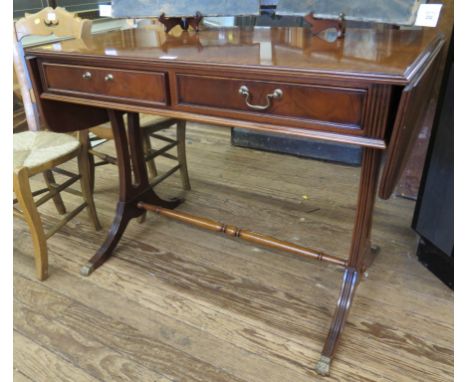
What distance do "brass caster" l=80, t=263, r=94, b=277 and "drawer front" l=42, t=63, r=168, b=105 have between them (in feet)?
2.45

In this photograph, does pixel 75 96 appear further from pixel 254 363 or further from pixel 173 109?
pixel 254 363

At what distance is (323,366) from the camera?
127cm

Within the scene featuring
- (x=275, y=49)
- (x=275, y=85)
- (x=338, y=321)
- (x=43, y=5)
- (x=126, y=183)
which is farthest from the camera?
(x=43, y=5)

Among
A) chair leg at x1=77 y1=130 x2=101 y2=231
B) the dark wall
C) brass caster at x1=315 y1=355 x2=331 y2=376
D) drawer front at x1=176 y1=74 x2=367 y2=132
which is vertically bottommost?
brass caster at x1=315 y1=355 x2=331 y2=376

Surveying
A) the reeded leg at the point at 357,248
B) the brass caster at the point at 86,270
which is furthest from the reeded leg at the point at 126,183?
the reeded leg at the point at 357,248

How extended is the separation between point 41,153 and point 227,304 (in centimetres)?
97

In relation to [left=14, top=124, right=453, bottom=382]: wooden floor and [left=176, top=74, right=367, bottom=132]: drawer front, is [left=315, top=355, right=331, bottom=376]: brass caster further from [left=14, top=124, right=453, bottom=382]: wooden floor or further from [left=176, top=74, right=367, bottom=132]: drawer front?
[left=176, top=74, right=367, bottom=132]: drawer front

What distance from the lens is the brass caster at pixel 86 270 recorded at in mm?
1701

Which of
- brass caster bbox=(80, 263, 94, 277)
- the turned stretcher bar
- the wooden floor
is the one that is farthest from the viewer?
brass caster bbox=(80, 263, 94, 277)

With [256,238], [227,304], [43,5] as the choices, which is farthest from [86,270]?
[43,5]

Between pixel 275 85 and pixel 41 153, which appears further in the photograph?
pixel 41 153

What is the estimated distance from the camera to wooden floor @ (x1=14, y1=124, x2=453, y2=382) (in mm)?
1305

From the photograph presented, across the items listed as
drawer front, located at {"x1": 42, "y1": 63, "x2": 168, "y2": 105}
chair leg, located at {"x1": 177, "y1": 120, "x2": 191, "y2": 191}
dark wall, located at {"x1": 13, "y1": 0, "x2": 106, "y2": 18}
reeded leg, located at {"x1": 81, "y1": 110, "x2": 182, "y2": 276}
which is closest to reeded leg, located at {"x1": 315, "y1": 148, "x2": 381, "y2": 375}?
drawer front, located at {"x1": 42, "y1": 63, "x2": 168, "y2": 105}

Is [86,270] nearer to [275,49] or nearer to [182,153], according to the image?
[182,153]
